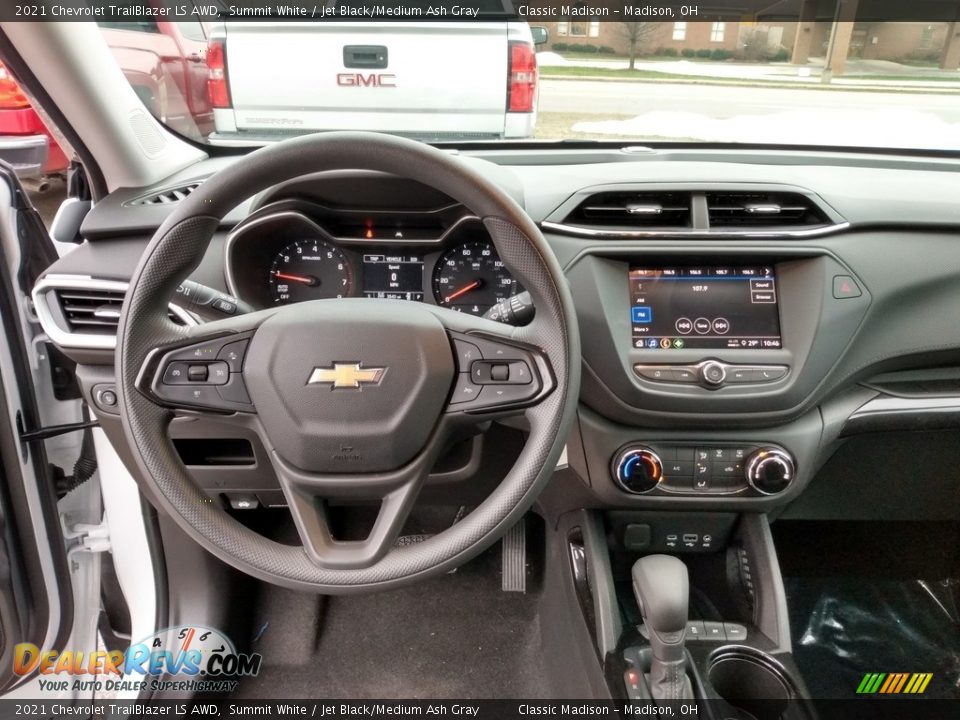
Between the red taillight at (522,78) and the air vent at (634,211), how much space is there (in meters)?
0.75

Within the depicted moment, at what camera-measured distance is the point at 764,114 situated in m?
1.84

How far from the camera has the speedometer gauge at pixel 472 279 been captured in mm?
1462

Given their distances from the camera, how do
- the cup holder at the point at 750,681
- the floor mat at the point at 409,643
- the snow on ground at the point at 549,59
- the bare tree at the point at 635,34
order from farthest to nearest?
the floor mat at the point at 409,643 → the snow on ground at the point at 549,59 → the bare tree at the point at 635,34 → the cup holder at the point at 750,681

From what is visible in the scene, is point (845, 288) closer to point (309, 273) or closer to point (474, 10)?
point (309, 273)

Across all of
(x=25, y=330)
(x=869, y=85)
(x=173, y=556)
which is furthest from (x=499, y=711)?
(x=869, y=85)

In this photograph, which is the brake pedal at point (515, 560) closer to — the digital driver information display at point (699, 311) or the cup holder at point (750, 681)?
the cup holder at point (750, 681)

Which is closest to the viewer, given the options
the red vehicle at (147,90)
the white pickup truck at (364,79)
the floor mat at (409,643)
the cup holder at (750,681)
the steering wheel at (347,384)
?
the steering wheel at (347,384)

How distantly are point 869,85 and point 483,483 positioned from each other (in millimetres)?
1381

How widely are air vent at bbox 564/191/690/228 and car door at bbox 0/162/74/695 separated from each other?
1135 millimetres

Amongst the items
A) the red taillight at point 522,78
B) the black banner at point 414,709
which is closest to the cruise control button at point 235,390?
the black banner at point 414,709

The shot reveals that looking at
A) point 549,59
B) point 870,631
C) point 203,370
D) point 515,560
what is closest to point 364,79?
point 549,59

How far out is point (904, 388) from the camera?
5.19ft

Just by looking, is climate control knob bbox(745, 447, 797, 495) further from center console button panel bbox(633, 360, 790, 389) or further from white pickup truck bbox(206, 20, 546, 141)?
white pickup truck bbox(206, 20, 546, 141)

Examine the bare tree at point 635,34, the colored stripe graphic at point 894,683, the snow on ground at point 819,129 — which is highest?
the bare tree at point 635,34
